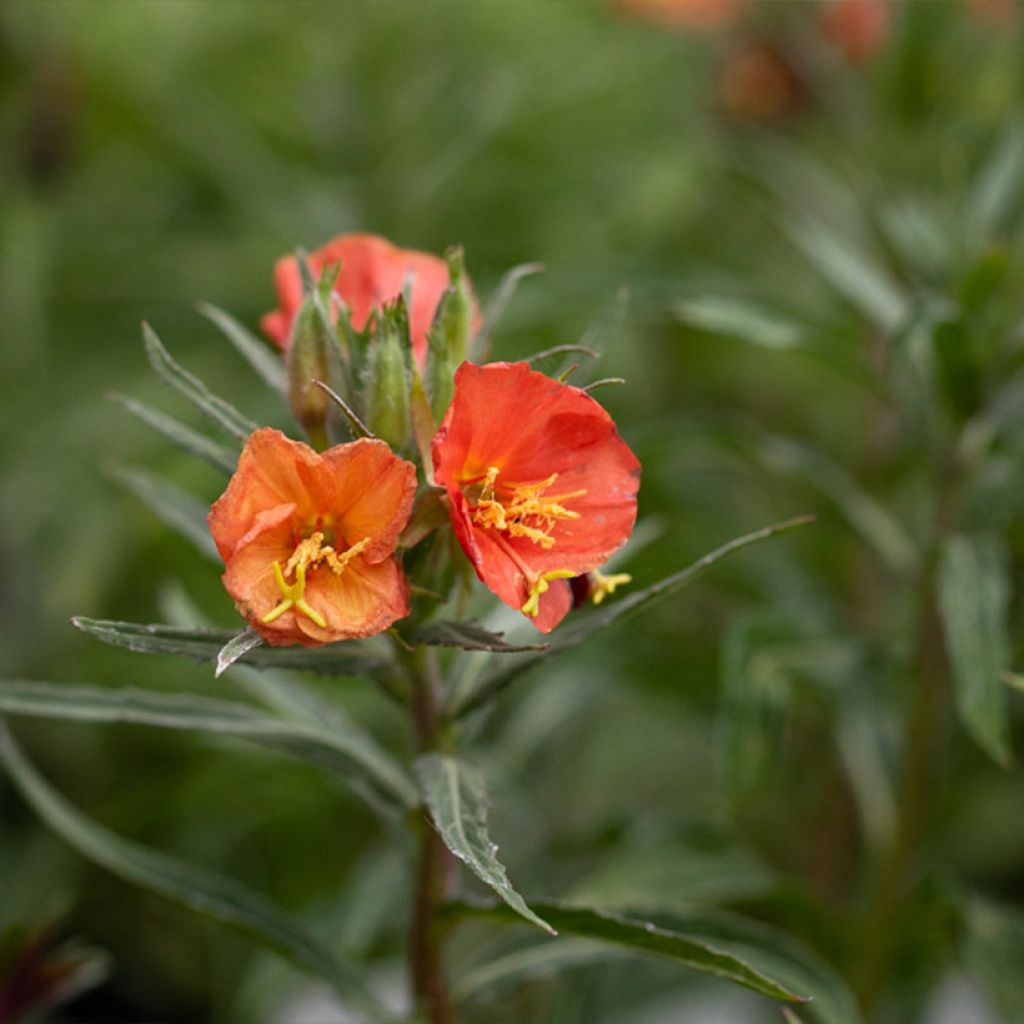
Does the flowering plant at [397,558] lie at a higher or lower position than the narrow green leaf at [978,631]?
higher

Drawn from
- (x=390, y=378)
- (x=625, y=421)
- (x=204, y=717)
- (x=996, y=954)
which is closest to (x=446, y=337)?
(x=390, y=378)

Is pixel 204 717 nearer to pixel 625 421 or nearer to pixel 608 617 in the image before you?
pixel 608 617

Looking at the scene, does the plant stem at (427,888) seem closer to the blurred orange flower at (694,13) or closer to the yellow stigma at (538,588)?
the yellow stigma at (538,588)

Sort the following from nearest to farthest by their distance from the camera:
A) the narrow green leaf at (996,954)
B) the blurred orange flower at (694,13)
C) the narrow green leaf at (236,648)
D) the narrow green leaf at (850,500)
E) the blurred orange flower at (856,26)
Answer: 1. the narrow green leaf at (236,648)
2. the narrow green leaf at (996,954)
3. the narrow green leaf at (850,500)
4. the blurred orange flower at (856,26)
5. the blurred orange flower at (694,13)

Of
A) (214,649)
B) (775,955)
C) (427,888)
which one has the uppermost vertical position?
(214,649)

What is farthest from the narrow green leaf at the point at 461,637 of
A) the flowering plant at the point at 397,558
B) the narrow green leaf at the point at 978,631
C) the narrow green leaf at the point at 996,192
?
the narrow green leaf at the point at 996,192
